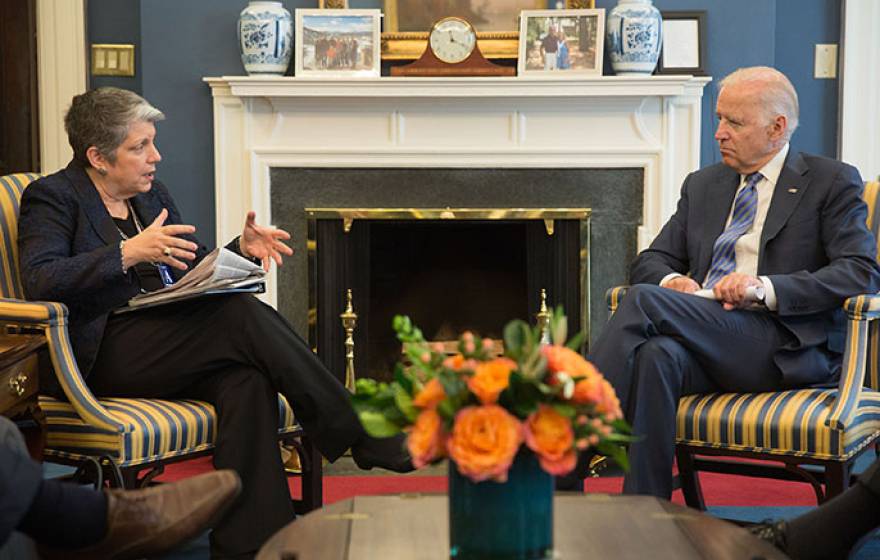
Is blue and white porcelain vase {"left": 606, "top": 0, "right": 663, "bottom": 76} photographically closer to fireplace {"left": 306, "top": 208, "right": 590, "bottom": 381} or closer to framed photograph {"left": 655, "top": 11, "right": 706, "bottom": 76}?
framed photograph {"left": 655, "top": 11, "right": 706, "bottom": 76}

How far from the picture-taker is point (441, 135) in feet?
14.4

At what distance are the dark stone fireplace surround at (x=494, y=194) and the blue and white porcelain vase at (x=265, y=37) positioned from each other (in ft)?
1.24

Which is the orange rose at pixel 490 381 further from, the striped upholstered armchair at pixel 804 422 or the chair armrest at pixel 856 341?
the chair armrest at pixel 856 341

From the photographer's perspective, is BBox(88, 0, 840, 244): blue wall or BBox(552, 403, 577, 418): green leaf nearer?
BBox(552, 403, 577, 418): green leaf

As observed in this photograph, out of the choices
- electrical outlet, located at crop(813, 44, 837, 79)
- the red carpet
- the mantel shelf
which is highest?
electrical outlet, located at crop(813, 44, 837, 79)

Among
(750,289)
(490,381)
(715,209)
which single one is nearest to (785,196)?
(715,209)

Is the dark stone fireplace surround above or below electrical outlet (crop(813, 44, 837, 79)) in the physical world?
below

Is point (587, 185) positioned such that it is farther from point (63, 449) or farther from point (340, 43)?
point (63, 449)

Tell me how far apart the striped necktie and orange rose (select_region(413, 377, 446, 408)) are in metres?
1.63

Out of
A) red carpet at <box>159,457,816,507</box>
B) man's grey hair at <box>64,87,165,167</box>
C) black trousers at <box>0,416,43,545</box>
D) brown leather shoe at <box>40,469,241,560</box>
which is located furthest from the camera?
red carpet at <box>159,457,816,507</box>

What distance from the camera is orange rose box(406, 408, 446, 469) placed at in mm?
1589

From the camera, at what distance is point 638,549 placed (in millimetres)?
1760

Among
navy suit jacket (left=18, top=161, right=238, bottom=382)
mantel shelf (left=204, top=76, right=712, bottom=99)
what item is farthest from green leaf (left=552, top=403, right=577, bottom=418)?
mantel shelf (left=204, top=76, right=712, bottom=99)

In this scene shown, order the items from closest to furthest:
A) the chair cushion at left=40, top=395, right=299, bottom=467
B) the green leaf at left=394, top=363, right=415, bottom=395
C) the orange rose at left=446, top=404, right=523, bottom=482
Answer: the orange rose at left=446, top=404, right=523, bottom=482 → the green leaf at left=394, top=363, right=415, bottom=395 → the chair cushion at left=40, top=395, right=299, bottom=467
